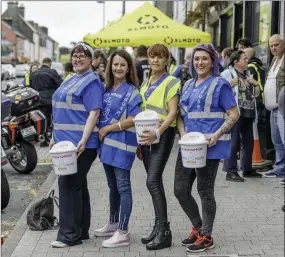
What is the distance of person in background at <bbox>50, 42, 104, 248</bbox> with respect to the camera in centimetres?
495

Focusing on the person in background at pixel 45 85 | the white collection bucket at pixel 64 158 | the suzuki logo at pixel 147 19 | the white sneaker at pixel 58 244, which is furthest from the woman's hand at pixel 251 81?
the person in background at pixel 45 85

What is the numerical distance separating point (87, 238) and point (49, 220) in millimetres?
625

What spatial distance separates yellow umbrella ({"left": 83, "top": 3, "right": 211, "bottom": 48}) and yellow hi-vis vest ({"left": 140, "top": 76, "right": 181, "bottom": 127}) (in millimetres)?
7169

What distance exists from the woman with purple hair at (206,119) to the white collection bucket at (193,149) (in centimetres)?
11

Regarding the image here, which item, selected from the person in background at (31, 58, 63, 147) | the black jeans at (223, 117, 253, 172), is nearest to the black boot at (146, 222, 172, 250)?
the black jeans at (223, 117, 253, 172)

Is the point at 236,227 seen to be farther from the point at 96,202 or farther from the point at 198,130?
the point at 96,202

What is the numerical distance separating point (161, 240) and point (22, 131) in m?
4.55

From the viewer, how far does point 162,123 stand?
4.90 meters

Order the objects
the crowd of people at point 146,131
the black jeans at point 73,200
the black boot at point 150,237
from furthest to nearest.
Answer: the black boot at point 150,237 → the black jeans at point 73,200 → the crowd of people at point 146,131

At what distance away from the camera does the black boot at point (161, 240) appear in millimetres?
5023

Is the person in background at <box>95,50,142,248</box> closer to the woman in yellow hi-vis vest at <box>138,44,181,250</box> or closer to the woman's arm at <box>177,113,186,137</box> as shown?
the woman in yellow hi-vis vest at <box>138,44,181,250</box>

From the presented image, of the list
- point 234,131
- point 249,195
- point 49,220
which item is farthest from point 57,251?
point 234,131

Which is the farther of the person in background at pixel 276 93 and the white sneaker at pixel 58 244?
the person in background at pixel 276 93

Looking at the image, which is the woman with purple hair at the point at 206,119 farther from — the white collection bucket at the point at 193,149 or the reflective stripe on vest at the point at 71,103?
the reflective stripe on vest at the point at 71,103
